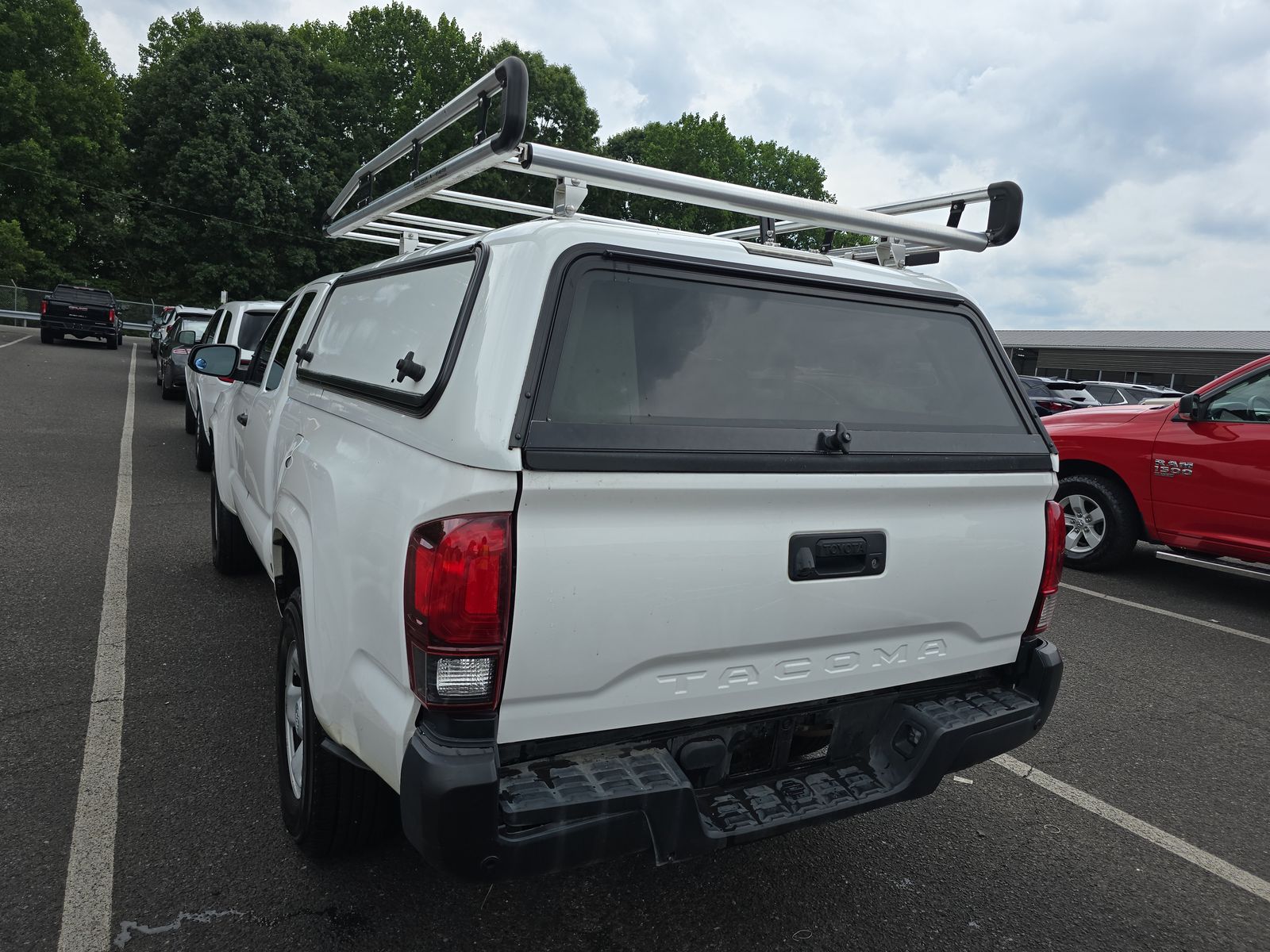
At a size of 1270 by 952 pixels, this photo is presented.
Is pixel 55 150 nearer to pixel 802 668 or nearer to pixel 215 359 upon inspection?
pixel 215 359

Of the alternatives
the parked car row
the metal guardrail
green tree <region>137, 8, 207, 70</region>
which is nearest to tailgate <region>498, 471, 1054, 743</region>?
the parked car row

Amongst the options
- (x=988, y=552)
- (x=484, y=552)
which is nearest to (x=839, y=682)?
(x=988, y=552)

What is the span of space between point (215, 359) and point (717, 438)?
11.7 feet

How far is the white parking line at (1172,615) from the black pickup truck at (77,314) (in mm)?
28520

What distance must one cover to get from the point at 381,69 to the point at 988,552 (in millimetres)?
48862

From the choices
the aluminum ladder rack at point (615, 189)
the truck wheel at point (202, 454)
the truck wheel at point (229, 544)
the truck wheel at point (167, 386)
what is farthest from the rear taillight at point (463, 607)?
the truck wheel at point (167, 386)

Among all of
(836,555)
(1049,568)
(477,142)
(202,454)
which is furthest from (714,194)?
(202,454)

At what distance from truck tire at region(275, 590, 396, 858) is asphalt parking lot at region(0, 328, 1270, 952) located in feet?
0.46

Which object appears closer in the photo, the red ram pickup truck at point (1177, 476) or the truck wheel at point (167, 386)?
the red ram pickup truck at point (1177, 476)

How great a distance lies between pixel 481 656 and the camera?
190cm

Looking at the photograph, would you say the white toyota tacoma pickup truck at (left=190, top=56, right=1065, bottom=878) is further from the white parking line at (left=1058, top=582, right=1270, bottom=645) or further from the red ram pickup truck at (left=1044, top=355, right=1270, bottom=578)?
the red ram pickup truck at (left=1044, top=355, right=1270, bottom=578)

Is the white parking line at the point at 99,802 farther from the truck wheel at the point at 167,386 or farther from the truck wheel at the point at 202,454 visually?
the truck wheel at the point at 167,386

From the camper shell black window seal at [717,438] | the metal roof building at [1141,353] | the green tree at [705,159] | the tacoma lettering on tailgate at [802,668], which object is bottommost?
the tacoma lettering on tailgate at [802,668]

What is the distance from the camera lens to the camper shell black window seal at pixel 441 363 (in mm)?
2127
